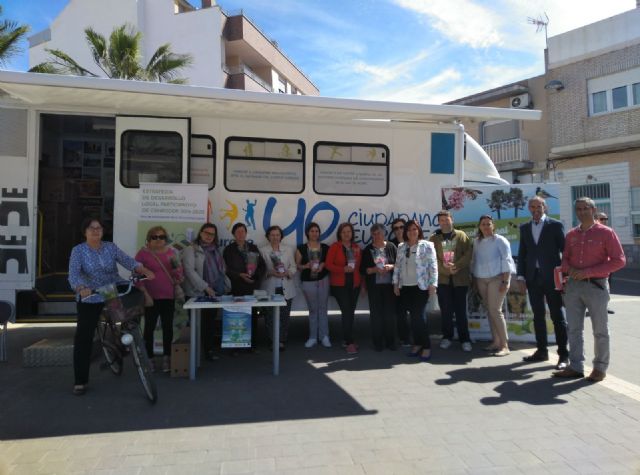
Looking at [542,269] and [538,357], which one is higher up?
[542,269]

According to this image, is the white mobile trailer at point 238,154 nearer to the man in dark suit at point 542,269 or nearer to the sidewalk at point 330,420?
the man in dark suit at point 542,269

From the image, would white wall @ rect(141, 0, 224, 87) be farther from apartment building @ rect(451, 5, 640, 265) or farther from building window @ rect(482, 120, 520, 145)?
apartment building @ rect(451, 5, 640, 265)

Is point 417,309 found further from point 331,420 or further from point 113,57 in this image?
point 113,57

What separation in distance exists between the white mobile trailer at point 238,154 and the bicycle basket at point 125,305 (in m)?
1.53

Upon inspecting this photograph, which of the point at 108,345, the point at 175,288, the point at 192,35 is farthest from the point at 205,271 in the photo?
the point at 192,35

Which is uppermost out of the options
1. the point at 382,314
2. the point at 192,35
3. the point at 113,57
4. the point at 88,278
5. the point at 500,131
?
the point at 192,35

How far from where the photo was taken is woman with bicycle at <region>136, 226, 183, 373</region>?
17.1ft

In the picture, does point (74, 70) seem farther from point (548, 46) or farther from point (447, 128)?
point (548, 46)

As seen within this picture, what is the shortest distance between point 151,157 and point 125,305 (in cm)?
225

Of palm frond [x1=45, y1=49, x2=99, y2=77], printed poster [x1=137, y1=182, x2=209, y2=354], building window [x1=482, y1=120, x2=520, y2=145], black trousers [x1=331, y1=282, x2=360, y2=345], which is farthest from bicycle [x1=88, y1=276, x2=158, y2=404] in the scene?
building window [x1=482, y1=120, x2=520, y2=145]

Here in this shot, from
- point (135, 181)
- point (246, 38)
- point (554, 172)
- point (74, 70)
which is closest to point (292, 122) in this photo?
point (135, 181)

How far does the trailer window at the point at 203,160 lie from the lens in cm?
606

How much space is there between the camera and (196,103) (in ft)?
18.3

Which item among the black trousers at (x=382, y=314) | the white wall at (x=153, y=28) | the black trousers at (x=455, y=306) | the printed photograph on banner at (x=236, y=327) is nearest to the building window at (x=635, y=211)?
the black trousers at (x=455, y=306)
